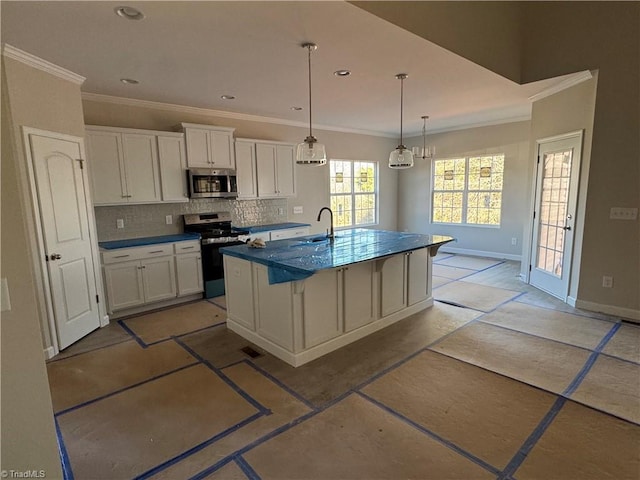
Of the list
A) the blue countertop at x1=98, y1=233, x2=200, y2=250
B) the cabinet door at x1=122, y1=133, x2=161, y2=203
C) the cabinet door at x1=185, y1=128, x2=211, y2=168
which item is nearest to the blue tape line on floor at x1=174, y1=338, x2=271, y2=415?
the blue countertop at x1=98, y1=233, x2=200, y2=250

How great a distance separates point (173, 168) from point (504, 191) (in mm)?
5972

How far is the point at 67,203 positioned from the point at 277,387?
2746mm

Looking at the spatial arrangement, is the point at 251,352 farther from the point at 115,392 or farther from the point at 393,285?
the point at 393,285

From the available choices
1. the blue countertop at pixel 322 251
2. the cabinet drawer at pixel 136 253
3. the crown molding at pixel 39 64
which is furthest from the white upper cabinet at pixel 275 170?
the crown molding at pixel 39 64

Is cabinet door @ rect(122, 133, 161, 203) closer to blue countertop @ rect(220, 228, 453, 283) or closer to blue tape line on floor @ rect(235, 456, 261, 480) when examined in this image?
blue countertop @ rect(220, 228, 453, 283)

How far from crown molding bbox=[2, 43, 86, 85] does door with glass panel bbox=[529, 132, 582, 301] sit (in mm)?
5542

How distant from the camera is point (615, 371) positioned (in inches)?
109

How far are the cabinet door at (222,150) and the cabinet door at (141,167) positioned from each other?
780 mm

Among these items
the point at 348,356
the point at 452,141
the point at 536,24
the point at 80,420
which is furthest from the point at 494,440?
the point at 452,141

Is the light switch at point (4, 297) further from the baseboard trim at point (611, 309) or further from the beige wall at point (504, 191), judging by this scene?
the beige wall at point (504, 191)

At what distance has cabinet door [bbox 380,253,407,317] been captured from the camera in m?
3.66

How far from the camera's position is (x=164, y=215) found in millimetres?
4824

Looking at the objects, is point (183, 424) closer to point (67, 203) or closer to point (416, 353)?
point (416, 353)

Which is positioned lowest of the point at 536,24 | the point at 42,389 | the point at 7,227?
the point at 42,389
